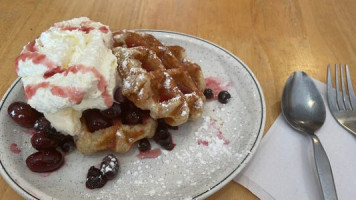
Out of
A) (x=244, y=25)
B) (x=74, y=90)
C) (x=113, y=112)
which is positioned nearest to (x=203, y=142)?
(x=113, y=112)

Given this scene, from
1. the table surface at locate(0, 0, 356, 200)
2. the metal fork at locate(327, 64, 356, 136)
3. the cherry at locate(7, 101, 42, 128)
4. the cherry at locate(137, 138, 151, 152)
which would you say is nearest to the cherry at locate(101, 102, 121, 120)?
the cherry at locate(137, 138, 151, 152)

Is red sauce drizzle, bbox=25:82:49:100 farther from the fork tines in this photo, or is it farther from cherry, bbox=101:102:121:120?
the fork tines

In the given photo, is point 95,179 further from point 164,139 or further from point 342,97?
point 342,97

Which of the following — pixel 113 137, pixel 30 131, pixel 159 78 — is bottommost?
pixel 30 131

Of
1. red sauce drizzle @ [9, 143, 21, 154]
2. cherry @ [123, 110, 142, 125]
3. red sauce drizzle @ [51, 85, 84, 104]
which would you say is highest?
red sauce drizzle @ [51, 85, 84, 104]

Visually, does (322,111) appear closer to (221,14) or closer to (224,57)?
(224,57)

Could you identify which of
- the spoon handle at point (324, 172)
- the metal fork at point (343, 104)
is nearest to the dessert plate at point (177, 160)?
the spoon handle at point (324, 172)
